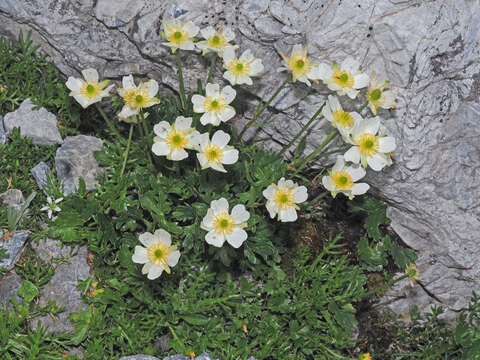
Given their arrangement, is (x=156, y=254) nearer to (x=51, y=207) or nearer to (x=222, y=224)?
(x=222, y=224)

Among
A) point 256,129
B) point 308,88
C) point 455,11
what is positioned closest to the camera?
point 455,11

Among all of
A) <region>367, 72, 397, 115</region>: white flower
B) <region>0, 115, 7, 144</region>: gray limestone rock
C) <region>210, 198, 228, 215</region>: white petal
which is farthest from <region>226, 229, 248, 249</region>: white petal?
<region>0, 115, 7, 144</region>: gray limestone rock

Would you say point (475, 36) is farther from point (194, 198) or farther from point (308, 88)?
point (194, 198)

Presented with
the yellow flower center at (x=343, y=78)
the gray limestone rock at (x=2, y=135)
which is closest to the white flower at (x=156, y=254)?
the yellow flower center at (x=343, y=78)

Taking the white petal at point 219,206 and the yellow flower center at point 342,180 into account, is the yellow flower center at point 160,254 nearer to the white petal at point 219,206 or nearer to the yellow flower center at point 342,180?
the white petal at point 219,206

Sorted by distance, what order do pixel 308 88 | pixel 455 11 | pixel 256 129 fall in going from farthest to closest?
pixel 256 129 < pixel 308 88 < pixel 455 11

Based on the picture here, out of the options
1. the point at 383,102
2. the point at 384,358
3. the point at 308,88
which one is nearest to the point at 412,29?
the point at 383,102
